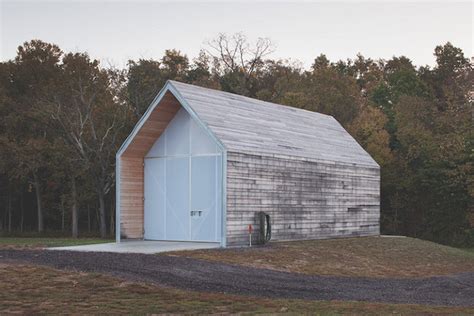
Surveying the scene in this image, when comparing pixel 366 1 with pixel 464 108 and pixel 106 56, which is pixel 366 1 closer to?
pixel 464 108

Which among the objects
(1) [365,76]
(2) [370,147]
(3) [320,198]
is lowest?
(3) [320,198]

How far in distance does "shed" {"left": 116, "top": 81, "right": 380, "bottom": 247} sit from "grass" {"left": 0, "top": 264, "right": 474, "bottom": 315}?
7361 mm

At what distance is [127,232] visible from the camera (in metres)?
23.1

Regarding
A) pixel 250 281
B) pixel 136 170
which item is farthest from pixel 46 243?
pixel 250 281

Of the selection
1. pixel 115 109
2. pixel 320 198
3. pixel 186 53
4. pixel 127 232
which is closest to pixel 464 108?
pixel 320 198

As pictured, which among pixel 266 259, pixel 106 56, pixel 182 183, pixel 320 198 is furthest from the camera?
pixel 106 56

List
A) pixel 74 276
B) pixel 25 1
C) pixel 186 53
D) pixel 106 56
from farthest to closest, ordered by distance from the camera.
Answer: pixel 186 53 → pixel 106 56 → pixel 25 1 → pixel 74 276

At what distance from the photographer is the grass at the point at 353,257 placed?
58.4 feet

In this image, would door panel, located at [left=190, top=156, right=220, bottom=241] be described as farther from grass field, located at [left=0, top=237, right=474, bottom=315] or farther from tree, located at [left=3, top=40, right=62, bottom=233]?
tree, located at [left=3, top=40, right=62, bottom=233]

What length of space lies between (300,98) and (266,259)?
23.0 m

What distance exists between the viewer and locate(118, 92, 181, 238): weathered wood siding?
22.8 m

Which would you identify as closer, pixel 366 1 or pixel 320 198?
pixel 320 198

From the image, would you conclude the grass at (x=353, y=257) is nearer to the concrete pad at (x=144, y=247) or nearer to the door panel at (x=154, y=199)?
the concrete pad at (x=144, y=247)

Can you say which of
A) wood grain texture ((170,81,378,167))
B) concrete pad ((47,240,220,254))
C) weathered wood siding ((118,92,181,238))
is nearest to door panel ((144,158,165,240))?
weathered wood siding ((118,92,181,238))
